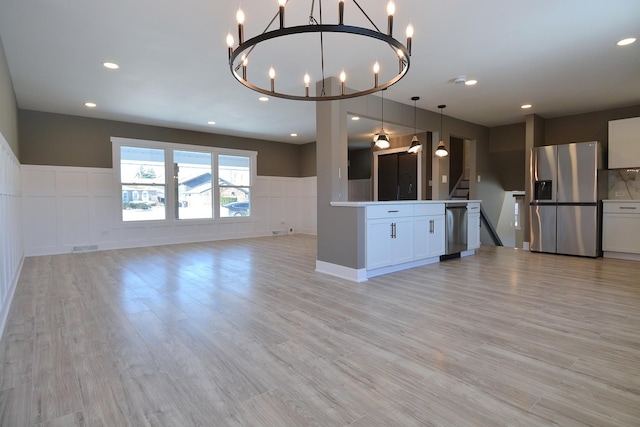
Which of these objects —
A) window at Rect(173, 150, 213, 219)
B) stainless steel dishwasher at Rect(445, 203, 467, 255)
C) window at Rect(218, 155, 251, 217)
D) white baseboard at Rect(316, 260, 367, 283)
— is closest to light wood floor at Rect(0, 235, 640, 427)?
white baseboard at Rect(316, 260, 367, 283)

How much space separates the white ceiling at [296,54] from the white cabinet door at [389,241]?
6.37 feet

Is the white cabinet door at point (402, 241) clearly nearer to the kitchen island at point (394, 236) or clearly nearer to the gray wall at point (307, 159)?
the kitchen island at point (394, 236)

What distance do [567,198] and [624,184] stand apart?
1124 millimetres

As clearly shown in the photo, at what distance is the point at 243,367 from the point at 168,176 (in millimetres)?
6327

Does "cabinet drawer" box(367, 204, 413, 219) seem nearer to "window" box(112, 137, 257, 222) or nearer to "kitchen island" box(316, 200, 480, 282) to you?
"kitchen island" box(316, 200, 480, 282)

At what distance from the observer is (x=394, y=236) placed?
4.34 metres

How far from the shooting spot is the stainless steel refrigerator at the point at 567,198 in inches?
212

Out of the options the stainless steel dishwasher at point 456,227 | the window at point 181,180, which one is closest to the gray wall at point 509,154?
the stainless steel dishwasher at point 456,227

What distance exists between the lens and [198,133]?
7.71 m

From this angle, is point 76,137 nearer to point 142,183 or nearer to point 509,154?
point 142,183

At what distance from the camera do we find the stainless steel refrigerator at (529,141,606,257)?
538 cm

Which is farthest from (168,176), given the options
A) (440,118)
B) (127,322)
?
(440,118)

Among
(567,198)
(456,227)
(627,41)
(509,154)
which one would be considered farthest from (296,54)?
(509,154)

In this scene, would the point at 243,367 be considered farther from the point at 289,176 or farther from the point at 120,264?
the point at 289,176
